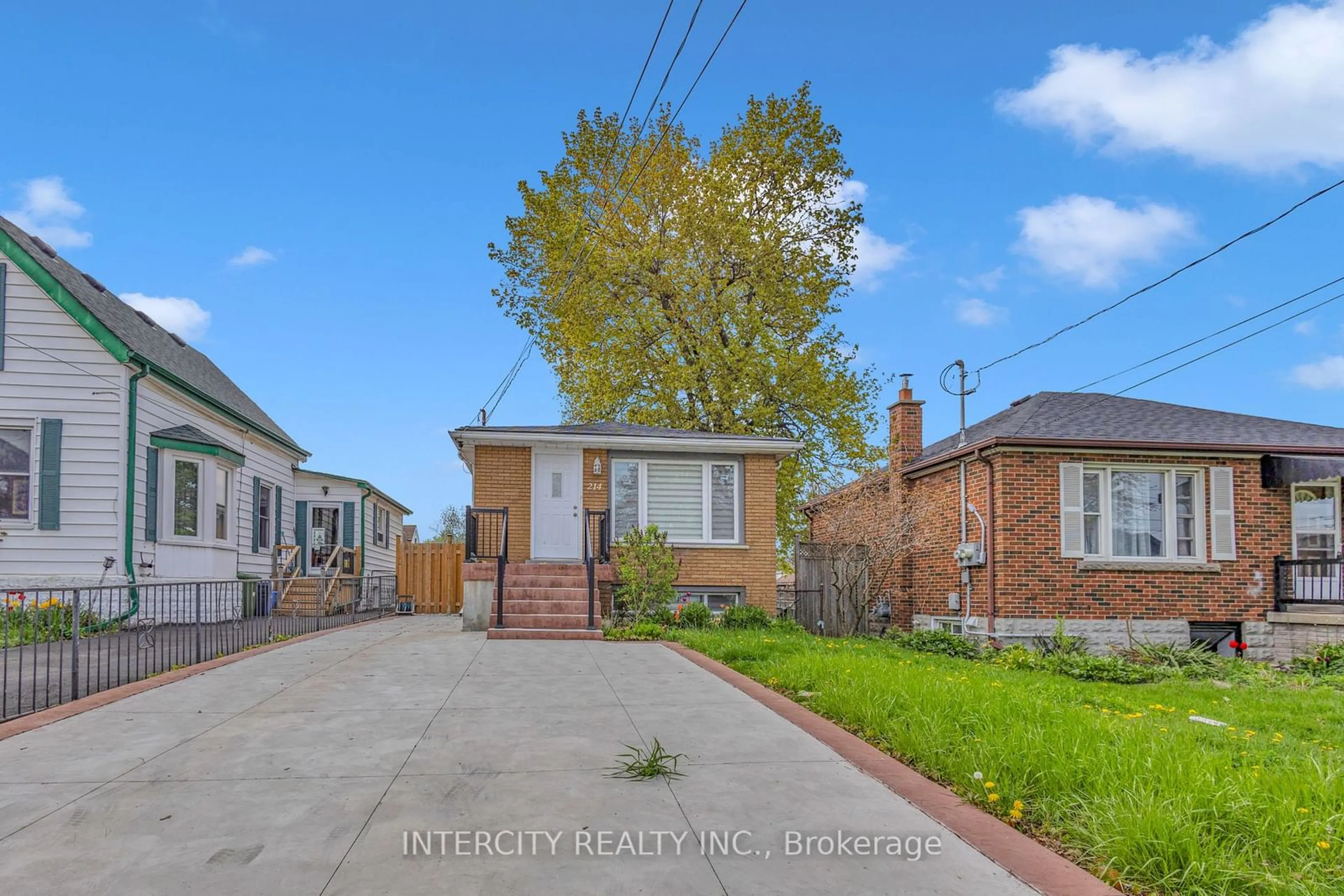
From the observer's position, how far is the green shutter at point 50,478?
13414mm

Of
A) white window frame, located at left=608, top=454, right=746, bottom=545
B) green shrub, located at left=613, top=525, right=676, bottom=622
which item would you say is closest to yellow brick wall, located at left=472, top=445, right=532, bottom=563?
white window frame, located at left=608, top=454, right=746, bottom=545

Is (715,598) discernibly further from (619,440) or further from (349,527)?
(349,527)

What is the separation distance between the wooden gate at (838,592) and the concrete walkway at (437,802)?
10614mm

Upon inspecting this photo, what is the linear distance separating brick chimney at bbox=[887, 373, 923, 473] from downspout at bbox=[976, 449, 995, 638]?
3.54 meters

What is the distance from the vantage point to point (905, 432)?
19812 millimetres

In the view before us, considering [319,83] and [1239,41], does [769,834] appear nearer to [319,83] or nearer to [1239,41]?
[1239,41]

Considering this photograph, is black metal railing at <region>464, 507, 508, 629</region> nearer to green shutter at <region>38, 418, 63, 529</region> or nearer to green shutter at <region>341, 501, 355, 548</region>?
green shutter at <region>38, 418, 63, 529</region>

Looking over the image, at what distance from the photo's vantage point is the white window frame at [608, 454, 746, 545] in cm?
1677

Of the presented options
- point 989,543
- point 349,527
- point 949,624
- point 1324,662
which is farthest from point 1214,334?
point 349,527

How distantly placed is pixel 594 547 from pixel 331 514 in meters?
10.8

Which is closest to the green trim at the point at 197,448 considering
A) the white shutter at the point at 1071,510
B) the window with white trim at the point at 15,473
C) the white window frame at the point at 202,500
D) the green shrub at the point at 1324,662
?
the white window frame at the point at 202,500

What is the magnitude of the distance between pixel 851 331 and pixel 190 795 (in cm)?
2221

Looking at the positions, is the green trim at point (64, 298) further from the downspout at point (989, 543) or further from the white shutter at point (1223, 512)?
the white shutter at point (1223, 512)

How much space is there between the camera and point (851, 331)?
2475cm
